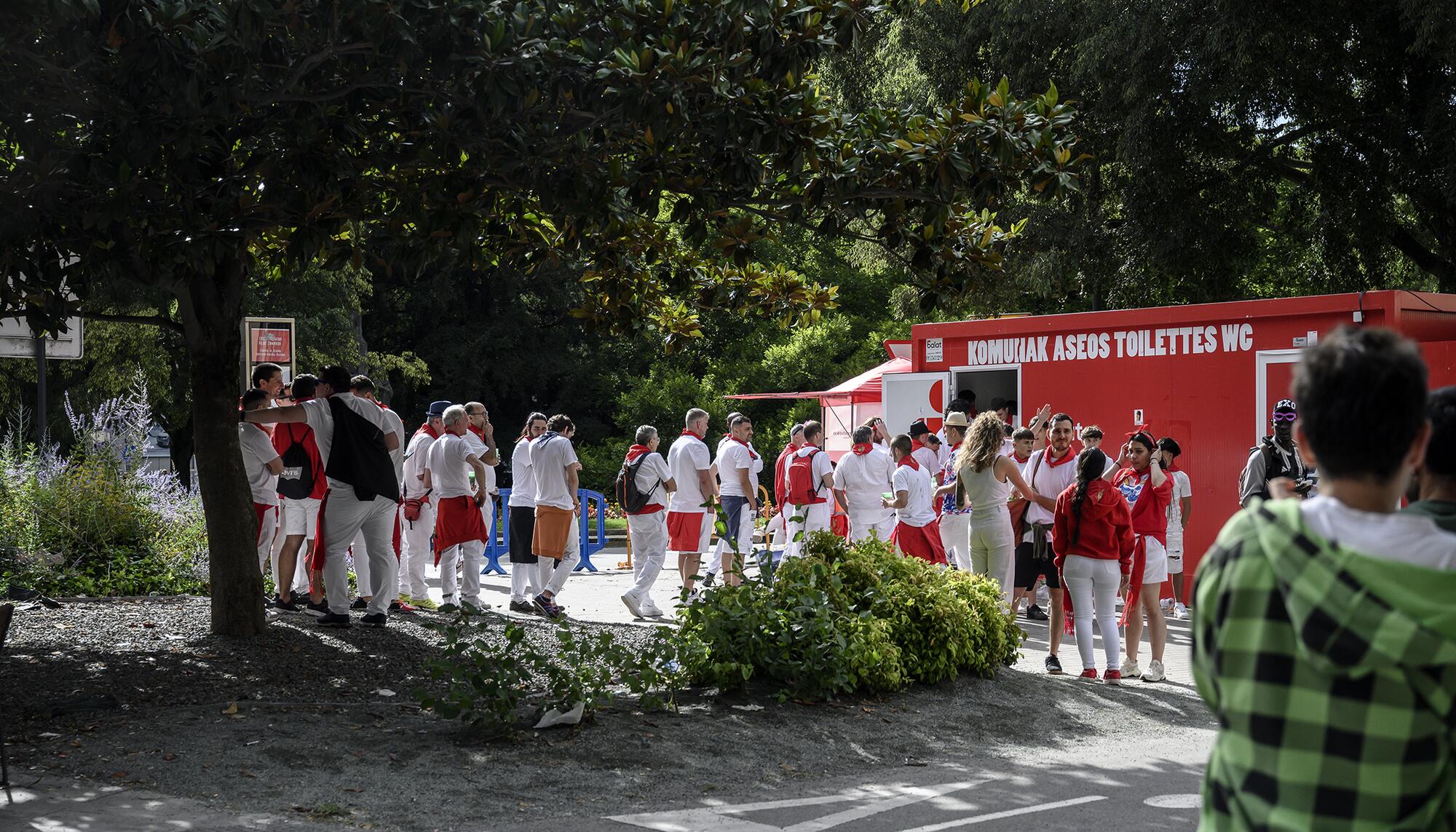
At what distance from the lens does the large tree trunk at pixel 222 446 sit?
365 inches

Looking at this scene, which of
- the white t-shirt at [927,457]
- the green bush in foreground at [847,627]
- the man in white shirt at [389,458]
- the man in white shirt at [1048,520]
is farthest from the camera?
the white t-shirt at [927,457]

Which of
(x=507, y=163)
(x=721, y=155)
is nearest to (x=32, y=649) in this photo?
(x=507, y=163)

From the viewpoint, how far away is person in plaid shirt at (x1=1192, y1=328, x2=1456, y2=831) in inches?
85.9

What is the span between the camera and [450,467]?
12258 millimetres

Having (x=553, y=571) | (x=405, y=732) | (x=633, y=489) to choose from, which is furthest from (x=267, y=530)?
(x=405, y=732)

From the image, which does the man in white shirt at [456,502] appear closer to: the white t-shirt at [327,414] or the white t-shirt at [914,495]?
the white t-shirt at [327,414]

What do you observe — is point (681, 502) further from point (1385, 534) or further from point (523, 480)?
point (1385, 534)

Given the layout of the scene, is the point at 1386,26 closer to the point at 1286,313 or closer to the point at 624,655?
the point at 1286,313

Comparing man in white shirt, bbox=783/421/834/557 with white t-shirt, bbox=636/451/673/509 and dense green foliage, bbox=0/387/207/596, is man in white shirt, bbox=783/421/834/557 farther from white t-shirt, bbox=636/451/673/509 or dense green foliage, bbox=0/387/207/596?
dense green foliage, bbox=0/387/207/596

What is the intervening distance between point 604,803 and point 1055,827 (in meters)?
1.94

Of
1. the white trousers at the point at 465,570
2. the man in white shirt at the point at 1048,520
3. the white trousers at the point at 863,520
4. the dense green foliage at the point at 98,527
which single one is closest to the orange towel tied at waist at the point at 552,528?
the white trousers at the point at 465,570

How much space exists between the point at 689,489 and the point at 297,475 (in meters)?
3.75

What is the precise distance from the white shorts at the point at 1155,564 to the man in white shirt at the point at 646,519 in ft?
15.0

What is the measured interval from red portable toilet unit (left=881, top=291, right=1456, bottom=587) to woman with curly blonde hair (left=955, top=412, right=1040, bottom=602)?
3085mm
